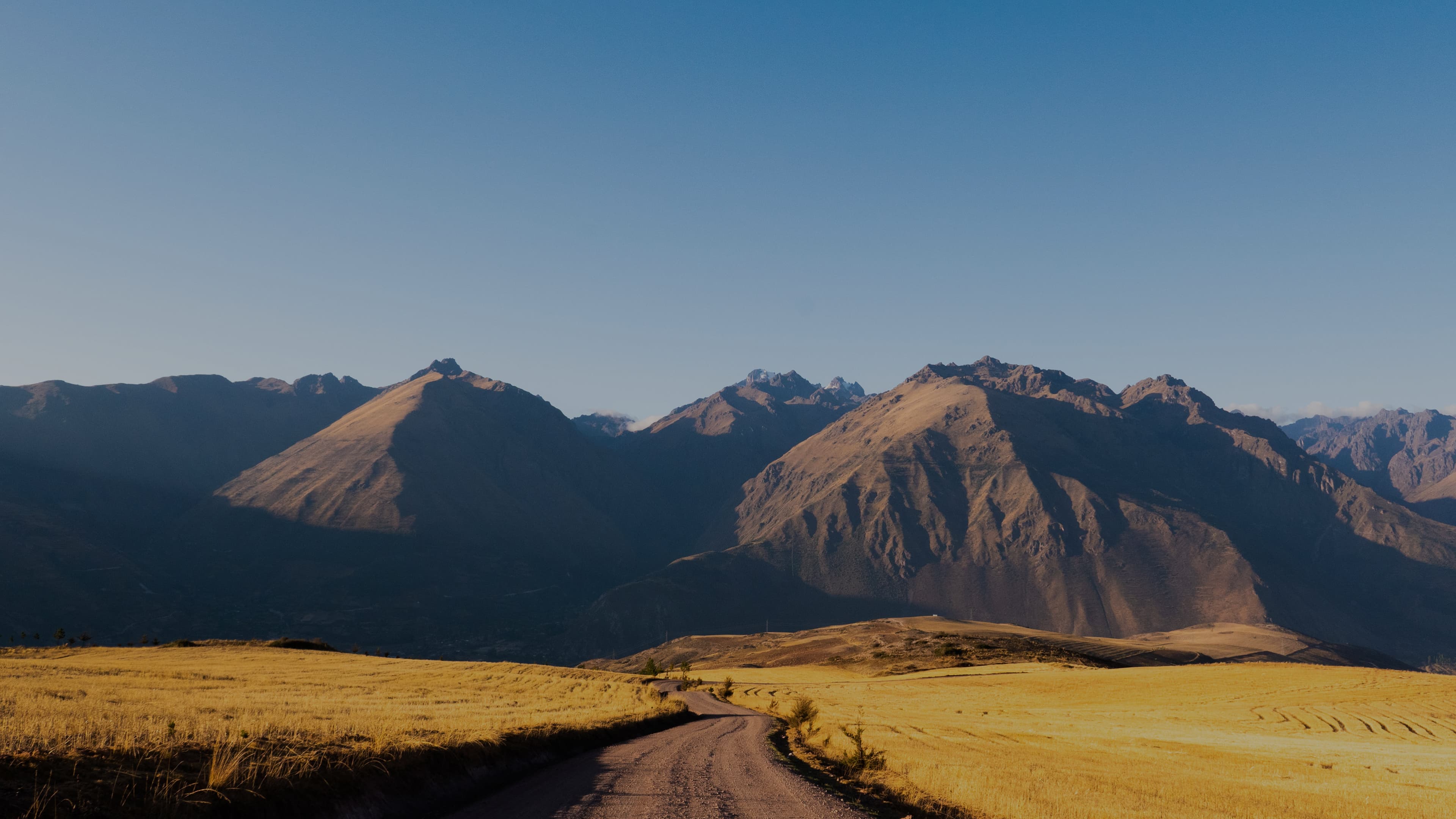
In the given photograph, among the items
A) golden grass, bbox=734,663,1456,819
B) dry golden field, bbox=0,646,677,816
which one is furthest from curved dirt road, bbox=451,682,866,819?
golden grass, bbox=734,663,1456,819

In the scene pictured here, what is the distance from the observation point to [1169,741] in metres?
40.8

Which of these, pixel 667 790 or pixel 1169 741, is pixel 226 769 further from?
pixel 1169 741

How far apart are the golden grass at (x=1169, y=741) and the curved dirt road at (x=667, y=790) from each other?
349 cm

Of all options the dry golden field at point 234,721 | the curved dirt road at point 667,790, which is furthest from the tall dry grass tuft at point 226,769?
the curved dirt road at point 667,790

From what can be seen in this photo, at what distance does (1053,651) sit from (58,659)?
152 m

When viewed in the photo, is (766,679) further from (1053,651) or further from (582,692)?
(1053,651)

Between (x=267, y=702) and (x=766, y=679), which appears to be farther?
(x=766, y=679)

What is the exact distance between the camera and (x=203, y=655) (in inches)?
3083

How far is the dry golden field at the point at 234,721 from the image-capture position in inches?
562

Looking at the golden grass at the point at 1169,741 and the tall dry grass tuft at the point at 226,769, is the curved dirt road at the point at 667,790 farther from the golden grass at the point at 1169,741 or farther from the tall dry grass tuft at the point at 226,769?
the tall dry grass tuft at the point at 226,769

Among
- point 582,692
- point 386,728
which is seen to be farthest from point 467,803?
point 582,692

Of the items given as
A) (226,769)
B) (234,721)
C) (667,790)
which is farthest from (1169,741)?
(226,769)

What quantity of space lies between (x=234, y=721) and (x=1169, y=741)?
41209mm

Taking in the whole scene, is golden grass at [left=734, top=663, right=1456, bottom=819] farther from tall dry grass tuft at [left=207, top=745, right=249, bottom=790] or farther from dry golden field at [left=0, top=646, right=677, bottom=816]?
tall dry grass tuft at [left=207, top=745, right=249, bottom=790]
